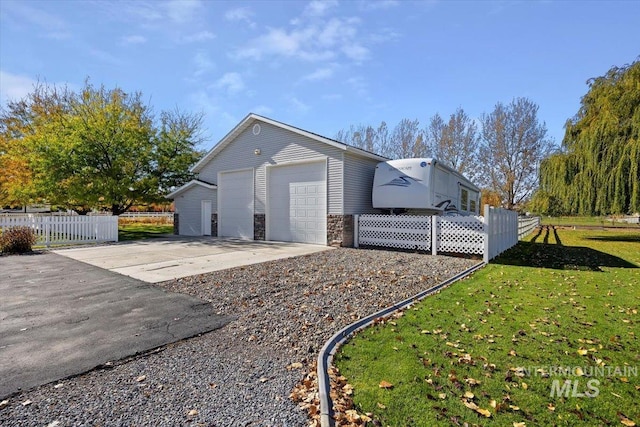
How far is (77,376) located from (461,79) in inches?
679

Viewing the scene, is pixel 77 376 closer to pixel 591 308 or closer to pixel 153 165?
pixel 591 308

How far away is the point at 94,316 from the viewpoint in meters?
4.52

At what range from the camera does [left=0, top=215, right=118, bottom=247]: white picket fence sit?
1213 cm

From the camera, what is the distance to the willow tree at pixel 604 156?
13.9 metres

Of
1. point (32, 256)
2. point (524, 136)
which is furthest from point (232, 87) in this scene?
point (524, 136)

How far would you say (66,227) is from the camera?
12.9m

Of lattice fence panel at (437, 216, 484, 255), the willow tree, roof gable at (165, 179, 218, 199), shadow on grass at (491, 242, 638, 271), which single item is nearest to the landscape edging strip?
lattice fence panel at (437, 216, 484, 255)

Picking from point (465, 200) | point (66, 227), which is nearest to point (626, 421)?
point (66, 227)

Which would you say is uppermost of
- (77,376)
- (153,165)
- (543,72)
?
(543,72)

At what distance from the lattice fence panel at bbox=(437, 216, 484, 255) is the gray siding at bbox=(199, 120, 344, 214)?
3.72 m

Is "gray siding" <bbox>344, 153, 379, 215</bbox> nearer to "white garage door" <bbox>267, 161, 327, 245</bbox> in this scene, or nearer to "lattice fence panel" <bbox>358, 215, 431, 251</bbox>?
"lattice fence panel" <bbox>358, 215, 431, 251</bbox>

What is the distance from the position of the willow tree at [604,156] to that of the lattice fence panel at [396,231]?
10.5 m

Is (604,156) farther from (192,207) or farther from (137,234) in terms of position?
(137,234)

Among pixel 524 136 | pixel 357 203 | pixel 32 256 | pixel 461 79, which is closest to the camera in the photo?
pixel 32 256
